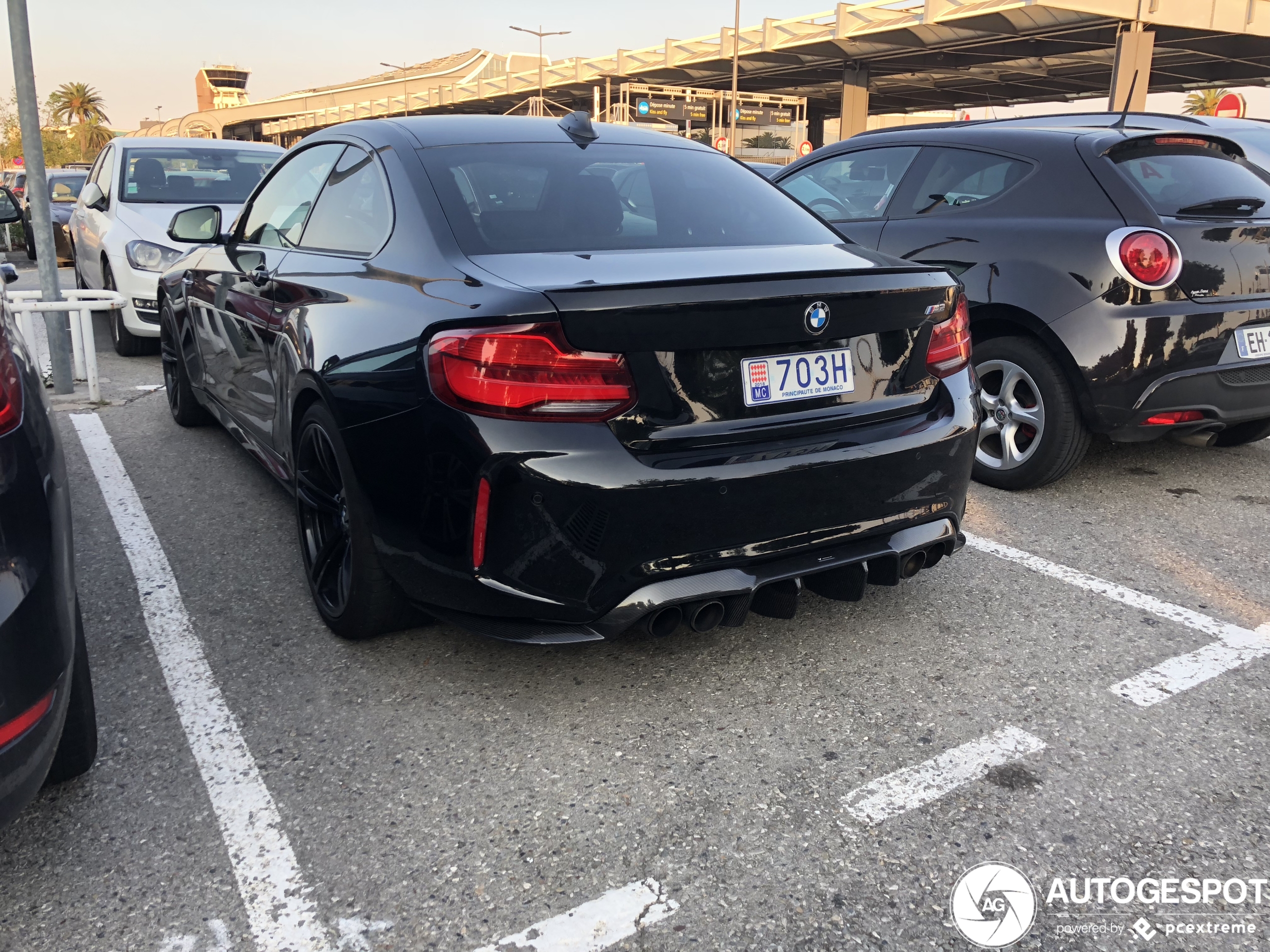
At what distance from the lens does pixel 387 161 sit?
3135mm

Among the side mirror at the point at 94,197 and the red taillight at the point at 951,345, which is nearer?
the red taillight at the point at 951,345

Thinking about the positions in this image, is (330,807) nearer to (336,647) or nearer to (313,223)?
(336,647)

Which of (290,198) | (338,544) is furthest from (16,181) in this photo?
(338,544)

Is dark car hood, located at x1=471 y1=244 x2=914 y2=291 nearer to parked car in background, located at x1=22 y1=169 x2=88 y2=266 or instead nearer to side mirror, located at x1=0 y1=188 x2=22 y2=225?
side mirror, located at x1=0 y1=188 x2=22 y2=225

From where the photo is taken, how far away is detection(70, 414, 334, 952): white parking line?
197 centimetres

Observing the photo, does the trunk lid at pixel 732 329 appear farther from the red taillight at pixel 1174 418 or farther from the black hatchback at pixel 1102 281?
the red taillight at pixel 1174 418

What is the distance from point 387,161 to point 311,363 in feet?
2.17

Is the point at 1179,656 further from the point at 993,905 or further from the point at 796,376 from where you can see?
the point at 796,376

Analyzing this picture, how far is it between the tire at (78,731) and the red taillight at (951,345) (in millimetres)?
2202

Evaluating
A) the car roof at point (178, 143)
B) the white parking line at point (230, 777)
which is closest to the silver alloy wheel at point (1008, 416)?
the white parking line at point (230, 777)

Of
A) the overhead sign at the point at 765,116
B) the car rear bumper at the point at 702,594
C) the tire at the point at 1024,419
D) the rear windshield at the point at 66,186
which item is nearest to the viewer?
the car rear bumper at the point at 702,594

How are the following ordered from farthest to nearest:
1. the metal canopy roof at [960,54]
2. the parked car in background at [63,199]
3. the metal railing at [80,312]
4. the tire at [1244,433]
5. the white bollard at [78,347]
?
the metal canopy roof at [960,54] → the parked car in background at [63,199] → the white bollard at [78,347] → the metal railing at [80,312] → the tire at [1244,433]

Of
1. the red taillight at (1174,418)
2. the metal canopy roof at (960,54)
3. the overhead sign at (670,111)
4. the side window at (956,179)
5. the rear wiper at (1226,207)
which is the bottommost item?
the red taillight at (1174,418)

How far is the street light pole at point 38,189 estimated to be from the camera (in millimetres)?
6125
